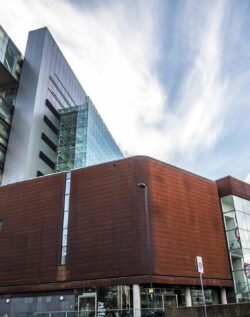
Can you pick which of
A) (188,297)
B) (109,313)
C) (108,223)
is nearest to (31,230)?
(108,223)

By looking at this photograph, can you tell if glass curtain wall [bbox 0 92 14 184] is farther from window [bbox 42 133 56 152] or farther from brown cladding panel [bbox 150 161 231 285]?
brown cladding panel [bbox 150 161 231 285]

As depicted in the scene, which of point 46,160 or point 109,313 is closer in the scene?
Result: point 109,313

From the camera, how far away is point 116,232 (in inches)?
1395

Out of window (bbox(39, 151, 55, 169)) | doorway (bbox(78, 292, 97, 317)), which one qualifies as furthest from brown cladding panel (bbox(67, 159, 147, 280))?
window (bbox(39, 151, 55, 169))

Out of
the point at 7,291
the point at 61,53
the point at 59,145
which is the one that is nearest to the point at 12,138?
the point at 59,145

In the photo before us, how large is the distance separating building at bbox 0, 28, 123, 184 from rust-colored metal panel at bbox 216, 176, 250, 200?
119 feet

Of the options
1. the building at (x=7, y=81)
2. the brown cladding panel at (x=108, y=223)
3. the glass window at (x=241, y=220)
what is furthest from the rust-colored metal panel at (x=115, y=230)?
the building at (x=7, y=81)

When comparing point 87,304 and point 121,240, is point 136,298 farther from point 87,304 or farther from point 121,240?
point 121,240

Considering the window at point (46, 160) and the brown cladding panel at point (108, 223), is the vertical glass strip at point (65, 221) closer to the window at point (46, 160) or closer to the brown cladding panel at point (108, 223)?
the brown cladding panel at point (108, 223)

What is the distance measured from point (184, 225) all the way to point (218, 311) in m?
15.5

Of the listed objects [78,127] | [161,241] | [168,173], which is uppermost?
[78,127]

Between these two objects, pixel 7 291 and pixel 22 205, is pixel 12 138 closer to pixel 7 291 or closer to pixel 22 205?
pixel 22 205

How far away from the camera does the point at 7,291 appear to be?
3800cm

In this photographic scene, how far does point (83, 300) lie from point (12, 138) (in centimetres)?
4501
